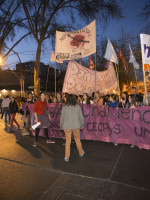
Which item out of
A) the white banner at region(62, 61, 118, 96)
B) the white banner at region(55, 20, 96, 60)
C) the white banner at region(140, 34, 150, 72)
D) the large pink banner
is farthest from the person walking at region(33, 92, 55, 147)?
the white banner at region(140, 34, 150, 72)

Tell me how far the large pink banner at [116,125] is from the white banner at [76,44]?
214 centimetres

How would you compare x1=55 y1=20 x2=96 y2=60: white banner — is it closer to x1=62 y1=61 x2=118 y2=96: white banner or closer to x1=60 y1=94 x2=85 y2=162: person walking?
x1=62 y1=61 x2=118 y2=96: white banner

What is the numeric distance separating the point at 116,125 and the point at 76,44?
143 inches

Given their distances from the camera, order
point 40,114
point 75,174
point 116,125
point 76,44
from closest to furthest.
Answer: point 75,174
point 40,114
point 116,125
point 76,44

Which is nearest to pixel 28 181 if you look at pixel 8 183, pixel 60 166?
pixel 8 183

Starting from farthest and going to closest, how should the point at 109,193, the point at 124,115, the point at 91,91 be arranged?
the point at 91,91
the point at 124,115
the point at 109,193

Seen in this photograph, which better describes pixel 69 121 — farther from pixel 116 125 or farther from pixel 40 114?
pixel 116 125

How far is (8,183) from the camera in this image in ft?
9.80

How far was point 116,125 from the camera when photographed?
5426 millimetres

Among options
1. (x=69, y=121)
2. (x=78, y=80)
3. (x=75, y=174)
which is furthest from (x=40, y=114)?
(x=75, y=174)

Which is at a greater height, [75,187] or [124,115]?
[124,115]

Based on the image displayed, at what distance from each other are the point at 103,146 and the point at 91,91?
8.64 feet

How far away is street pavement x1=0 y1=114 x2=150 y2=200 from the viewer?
8.77 feet

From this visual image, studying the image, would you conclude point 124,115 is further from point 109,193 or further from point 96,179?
point 109,193
